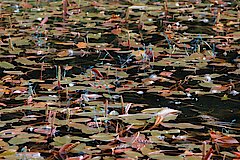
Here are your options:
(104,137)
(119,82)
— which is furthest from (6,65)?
(104,137)

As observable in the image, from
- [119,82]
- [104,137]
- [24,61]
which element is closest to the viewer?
[104,137]

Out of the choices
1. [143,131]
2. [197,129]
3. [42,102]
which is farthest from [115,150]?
[42,102]

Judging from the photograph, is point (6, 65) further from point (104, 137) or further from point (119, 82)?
point (104, 137)

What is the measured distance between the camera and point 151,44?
375 centimetres

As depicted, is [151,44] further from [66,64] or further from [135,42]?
[66,64]

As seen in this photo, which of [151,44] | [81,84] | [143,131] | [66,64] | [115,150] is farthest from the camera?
[151,44]

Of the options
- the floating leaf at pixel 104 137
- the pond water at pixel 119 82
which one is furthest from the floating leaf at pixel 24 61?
the floating leaf at pixel 104 137

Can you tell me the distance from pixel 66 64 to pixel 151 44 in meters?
0.68

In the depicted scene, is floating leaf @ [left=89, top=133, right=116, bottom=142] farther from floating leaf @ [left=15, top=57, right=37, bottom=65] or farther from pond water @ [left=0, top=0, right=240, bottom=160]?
floating leaf @ [left=15, top=57, right=37, bottom=65]

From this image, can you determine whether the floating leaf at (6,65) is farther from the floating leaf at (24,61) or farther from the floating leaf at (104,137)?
the floating leaf at (104,137)

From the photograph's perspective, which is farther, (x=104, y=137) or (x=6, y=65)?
(x=6, y=65)

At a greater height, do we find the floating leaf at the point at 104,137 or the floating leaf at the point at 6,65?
the floating leaf at the point at 6,65

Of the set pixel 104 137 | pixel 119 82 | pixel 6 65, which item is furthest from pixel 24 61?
pixel 104 137

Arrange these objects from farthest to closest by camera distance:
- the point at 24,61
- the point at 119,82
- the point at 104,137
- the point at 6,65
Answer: the point at 24,61
the point at 6,65
the point at 119,82
the point at 104,137
